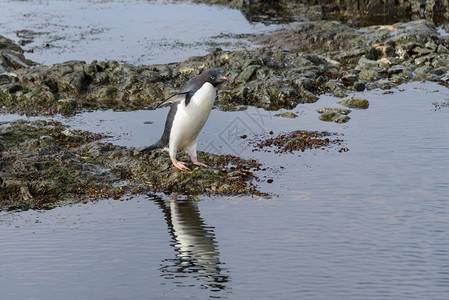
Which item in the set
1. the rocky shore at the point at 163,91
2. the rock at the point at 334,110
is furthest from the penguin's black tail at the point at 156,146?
the rock at the point at 334,110

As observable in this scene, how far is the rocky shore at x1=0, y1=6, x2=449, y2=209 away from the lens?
13.4m

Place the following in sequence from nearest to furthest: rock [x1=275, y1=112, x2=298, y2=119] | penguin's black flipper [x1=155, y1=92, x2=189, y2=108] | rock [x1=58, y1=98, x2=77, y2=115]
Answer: penguin's black flipper [x1=155, y1=92, x2=189, y2=108], rock [x1=275, y1=112, x2=298, y2=119], rock [x1=58, y1=98, x2=77, y2=115]

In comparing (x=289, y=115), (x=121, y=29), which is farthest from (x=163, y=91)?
(x=121, y=29)

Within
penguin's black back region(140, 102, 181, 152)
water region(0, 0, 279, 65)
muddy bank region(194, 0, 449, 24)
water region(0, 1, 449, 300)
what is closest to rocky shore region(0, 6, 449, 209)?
penguin's black back region(140, 102, 181, 152)

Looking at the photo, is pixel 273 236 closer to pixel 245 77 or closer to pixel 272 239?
pixel 272 239

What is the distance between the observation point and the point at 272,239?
10.9 meters

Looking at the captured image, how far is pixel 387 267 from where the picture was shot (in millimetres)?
9836

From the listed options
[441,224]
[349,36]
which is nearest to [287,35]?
[349,36]

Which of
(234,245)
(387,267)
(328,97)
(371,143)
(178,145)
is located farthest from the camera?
(328,97)

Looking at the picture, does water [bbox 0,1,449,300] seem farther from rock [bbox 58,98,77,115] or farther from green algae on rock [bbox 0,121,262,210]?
rock [bbox 58,98,77,115]

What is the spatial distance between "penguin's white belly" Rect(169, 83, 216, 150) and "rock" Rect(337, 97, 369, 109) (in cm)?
766

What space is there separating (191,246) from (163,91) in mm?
11849

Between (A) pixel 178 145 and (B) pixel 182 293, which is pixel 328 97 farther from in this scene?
(B) pixel 182 293

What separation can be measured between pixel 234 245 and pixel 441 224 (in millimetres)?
3808
